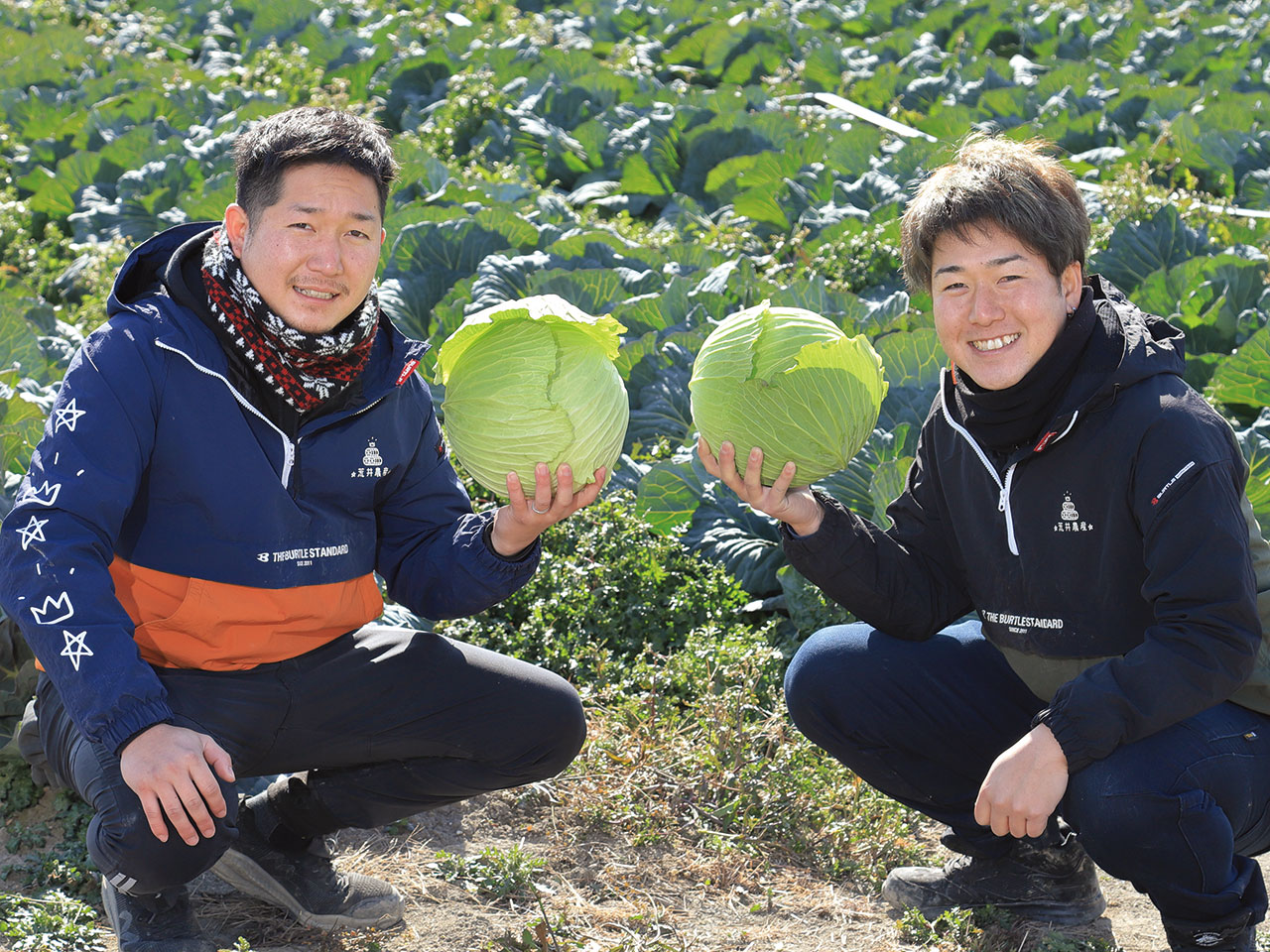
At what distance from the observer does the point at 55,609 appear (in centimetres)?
246

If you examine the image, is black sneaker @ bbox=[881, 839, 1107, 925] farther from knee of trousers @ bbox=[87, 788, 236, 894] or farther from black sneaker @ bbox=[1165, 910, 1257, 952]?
knee of trousers @ bbox=[87, 788, 236, 894]

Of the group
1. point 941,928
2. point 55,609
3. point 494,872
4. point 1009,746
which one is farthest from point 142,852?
point 1009,746

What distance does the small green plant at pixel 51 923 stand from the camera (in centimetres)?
286

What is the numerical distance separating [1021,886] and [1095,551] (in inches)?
34.7

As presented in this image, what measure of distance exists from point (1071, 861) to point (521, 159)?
279 inches

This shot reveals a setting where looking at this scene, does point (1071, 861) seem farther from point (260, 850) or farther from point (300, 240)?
point (300, 240)

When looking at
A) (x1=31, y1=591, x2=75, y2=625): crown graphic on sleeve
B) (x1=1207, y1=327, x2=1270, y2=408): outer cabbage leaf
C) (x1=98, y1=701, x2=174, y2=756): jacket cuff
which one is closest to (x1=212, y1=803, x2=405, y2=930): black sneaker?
(x1=98, y1=701, x2=174, y2=756): jacket cuff

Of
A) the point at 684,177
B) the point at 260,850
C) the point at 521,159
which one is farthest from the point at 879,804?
the point at 521,159

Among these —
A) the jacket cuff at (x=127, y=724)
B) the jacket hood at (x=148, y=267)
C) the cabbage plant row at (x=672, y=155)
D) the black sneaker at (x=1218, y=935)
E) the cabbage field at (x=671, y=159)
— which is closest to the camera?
the jacket cuff at (x=127, y=724)

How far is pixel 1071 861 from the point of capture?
3088 mm

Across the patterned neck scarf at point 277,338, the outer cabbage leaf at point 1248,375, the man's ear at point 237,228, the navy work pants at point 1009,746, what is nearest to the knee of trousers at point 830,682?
the navy work pants at point 1009,746

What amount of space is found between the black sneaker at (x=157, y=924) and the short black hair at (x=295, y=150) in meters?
1.51

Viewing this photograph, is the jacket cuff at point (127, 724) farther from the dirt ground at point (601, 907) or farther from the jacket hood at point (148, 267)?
the jacket hood at point (148, 267)

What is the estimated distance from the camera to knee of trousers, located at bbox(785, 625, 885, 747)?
3.11 metres
